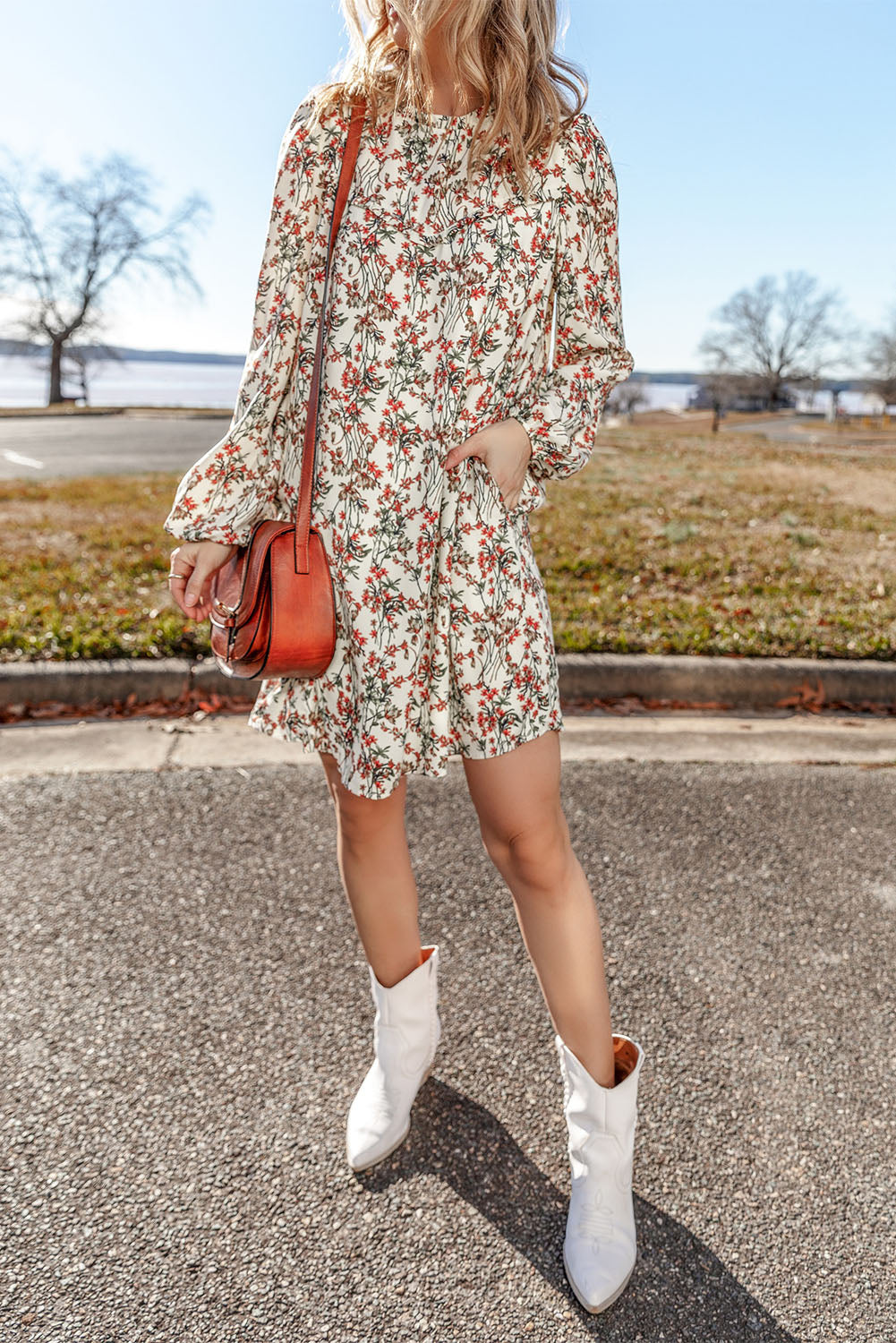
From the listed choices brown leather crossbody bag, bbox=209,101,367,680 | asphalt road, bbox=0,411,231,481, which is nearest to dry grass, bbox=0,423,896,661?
brown leather crossbody bag, bbox=209,101,367,680

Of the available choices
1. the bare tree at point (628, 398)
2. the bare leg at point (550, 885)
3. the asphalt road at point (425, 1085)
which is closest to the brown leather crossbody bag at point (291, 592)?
the bare leg at point (550, 885)

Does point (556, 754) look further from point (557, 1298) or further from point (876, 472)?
point (876, 472)

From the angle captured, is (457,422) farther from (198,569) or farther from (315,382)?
(198,569)

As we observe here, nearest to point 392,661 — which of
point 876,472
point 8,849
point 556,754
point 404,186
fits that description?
point 556,754

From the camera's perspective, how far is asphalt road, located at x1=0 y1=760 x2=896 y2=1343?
151cm

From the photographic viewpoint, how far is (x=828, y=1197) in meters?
1.70

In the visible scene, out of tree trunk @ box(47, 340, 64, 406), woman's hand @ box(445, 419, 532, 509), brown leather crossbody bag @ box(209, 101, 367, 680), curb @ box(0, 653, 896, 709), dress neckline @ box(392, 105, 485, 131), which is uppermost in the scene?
tree trunk @ box(47, 340, 64, 406)

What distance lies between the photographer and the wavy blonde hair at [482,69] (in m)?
1.46

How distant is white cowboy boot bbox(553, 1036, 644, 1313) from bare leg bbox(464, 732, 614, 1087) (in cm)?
3

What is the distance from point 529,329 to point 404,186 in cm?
28

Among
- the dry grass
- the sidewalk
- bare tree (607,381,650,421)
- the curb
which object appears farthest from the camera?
bare tree (607,381,650,421)

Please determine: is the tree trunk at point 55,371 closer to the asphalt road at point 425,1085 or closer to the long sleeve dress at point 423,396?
the asphalt road at point 425,1085

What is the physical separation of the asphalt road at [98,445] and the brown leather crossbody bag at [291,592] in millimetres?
10828

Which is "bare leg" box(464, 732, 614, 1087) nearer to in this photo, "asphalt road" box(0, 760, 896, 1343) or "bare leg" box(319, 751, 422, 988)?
"bare leg" box(319, 751, 422, 988)
